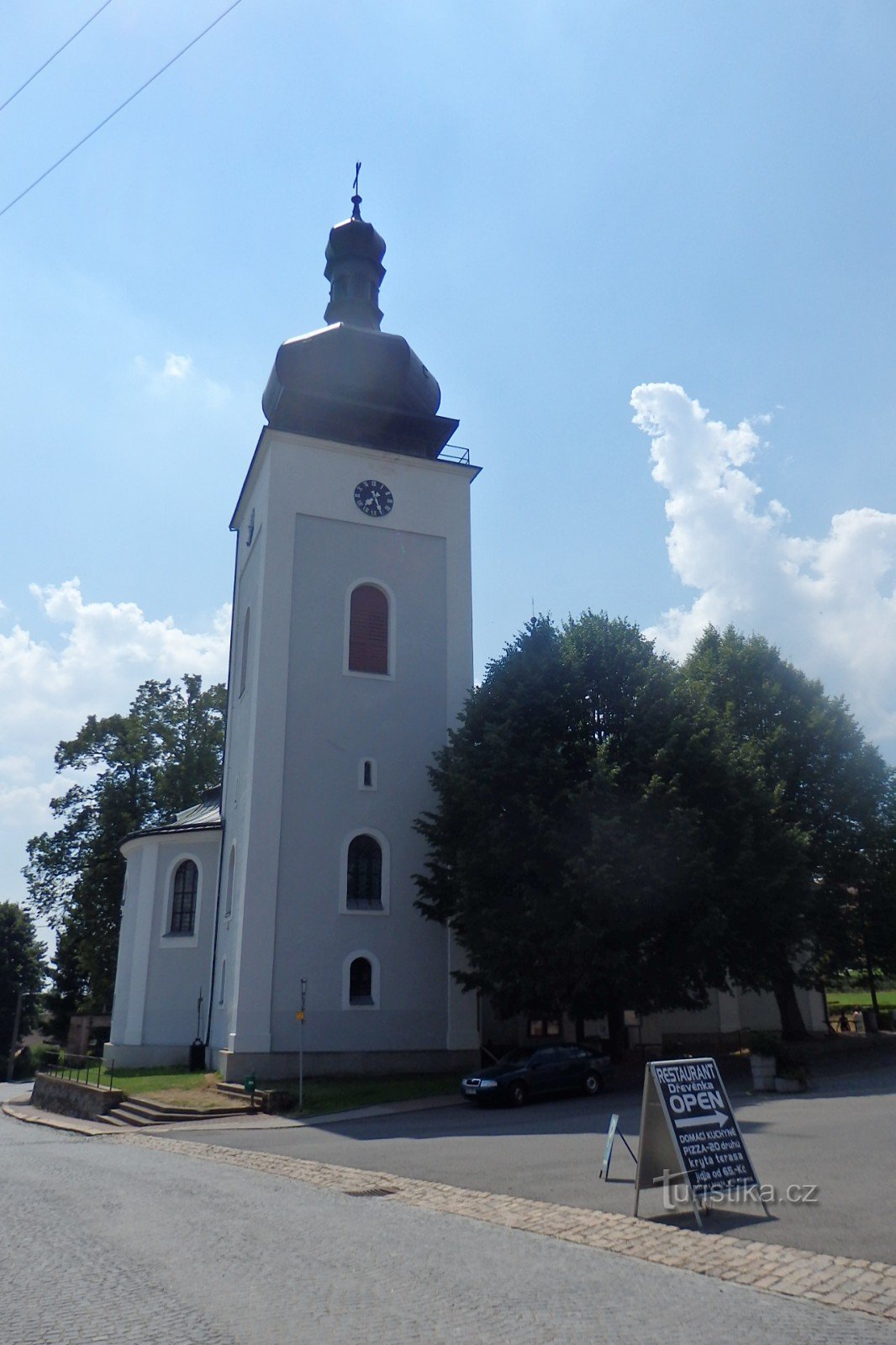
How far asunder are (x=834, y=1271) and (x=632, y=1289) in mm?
1516

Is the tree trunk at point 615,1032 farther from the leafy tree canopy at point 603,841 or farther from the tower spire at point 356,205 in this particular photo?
the tower spire at point 356,205

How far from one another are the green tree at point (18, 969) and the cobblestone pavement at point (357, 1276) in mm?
61724

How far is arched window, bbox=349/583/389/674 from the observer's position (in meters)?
30.4

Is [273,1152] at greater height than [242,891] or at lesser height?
lesser

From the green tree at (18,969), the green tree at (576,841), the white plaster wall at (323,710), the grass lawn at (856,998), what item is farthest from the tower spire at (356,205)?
the green tree at (18,969)

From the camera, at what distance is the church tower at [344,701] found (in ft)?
88.9

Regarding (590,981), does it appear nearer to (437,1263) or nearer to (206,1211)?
(206,1211)

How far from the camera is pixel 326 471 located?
31359 mm

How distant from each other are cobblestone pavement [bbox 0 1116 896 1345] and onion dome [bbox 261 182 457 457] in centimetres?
2393

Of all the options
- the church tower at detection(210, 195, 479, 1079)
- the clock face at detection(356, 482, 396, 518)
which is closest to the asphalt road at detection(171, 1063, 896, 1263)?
the church tower at detection(210, 195, 479, 1079)

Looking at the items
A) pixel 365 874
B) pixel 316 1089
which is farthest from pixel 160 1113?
pixel 365 874

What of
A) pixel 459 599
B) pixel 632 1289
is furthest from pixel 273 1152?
pixel 459 599

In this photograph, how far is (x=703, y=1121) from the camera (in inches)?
383

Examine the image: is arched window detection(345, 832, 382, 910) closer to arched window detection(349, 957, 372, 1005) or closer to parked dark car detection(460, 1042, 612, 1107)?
arched window detection(349, 957, 372, 1005)
